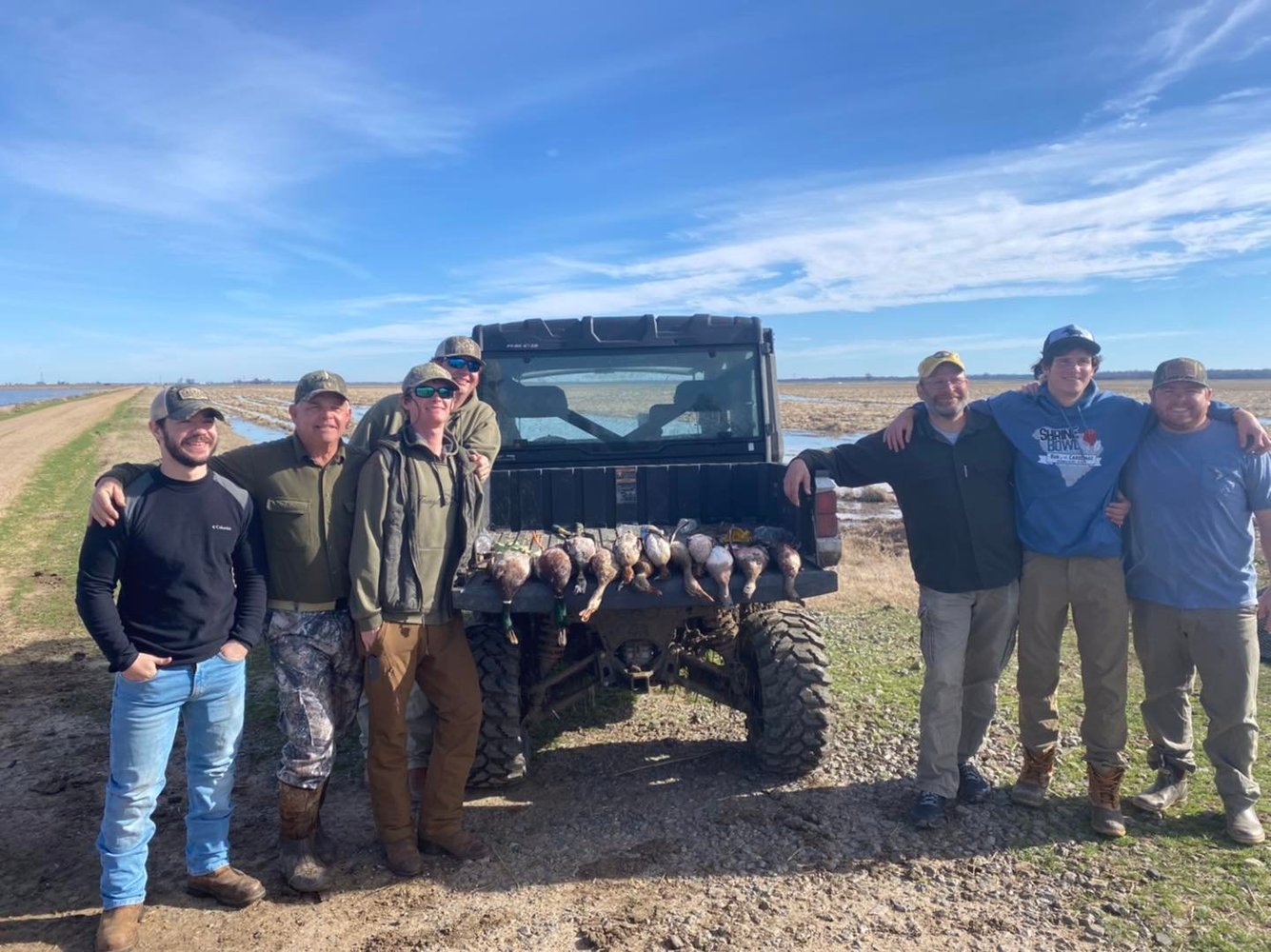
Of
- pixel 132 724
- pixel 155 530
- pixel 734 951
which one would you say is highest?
pixel 155 530

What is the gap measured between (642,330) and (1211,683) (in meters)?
3.85

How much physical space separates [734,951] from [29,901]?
9.56 ft

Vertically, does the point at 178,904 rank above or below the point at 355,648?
below

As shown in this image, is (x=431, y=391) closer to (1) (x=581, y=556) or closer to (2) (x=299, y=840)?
(1) (x=581, y=556)

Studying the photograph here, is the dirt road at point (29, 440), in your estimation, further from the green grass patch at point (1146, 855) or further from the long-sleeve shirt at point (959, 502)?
the long-sleeve shirt at point (959, 502)

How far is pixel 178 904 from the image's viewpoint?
3527 mm

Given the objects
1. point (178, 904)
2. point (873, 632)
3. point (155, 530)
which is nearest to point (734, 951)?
point (178, 904)

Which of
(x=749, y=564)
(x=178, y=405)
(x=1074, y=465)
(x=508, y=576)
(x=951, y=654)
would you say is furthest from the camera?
(x=951, y=654)

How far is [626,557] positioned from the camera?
4090 mm

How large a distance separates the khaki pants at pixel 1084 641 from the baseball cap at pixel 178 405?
3832mm

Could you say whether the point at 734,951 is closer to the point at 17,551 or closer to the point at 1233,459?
the point at 1233,459

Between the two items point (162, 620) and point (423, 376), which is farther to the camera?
point (423, 376)

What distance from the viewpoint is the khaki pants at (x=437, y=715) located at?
12.0 ft

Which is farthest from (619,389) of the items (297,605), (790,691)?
(297,605)
